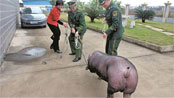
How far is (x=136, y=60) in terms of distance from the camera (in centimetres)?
439

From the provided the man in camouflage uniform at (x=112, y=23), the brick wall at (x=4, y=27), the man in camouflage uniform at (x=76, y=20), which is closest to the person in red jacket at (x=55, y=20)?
the man in camouflage uniform at (x=76, y=20)

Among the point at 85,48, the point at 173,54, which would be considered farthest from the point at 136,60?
the point at 85,48

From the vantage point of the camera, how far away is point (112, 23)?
2947 mm

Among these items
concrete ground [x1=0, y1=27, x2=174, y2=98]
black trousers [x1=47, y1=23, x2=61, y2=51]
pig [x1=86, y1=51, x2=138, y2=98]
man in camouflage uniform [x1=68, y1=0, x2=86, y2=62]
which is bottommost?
concrete ground [x1=0, y1=27, x2=174, y2=98]

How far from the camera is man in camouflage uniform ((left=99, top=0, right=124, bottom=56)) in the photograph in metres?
2.86

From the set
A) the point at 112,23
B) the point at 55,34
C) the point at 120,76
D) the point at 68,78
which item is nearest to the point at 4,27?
the point at 55,34


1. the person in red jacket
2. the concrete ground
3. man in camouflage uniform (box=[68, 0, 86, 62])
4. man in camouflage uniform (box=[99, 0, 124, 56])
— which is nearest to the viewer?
the concrete ground

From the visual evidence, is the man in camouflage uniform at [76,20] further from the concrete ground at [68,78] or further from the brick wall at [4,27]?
the brick wall at [4,27]

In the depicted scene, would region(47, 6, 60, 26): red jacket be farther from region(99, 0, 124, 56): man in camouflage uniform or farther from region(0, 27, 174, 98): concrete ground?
region(99, 0, 124, 56): man in camouflage uniform

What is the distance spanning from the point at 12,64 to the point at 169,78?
13.1 ft

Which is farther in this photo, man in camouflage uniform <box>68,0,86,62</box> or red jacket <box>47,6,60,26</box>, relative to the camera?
red jacket <box>47,6,60,26</box>

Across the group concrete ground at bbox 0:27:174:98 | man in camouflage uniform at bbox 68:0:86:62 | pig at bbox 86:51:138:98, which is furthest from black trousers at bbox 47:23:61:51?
pig at bbox 86:51:138:98

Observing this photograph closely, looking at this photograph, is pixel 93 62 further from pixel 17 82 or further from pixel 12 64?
pixel 12 64

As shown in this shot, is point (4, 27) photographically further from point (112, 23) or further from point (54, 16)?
point (112, 23)
